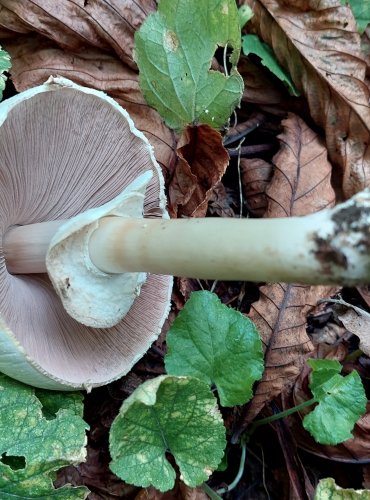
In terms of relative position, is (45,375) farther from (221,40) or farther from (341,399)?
(221,40)

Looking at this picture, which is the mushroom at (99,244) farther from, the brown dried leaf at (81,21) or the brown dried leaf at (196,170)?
the brown dried leaf at (81,21)

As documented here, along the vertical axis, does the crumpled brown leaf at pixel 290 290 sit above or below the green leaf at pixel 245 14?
below

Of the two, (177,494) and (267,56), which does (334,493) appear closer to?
(177,494)

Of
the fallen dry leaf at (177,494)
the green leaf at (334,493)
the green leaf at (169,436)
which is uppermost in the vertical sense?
the green leaf at (169,436)

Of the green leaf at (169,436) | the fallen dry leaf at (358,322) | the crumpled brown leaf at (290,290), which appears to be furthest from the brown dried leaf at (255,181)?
the green leaf at (169,436)

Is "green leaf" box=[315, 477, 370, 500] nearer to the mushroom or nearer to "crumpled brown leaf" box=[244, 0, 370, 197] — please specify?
the mushroom

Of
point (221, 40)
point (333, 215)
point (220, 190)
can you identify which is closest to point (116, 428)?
point (333, 215)

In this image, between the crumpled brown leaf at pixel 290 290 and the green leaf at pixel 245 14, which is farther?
the green leaf at pixel 245 14
